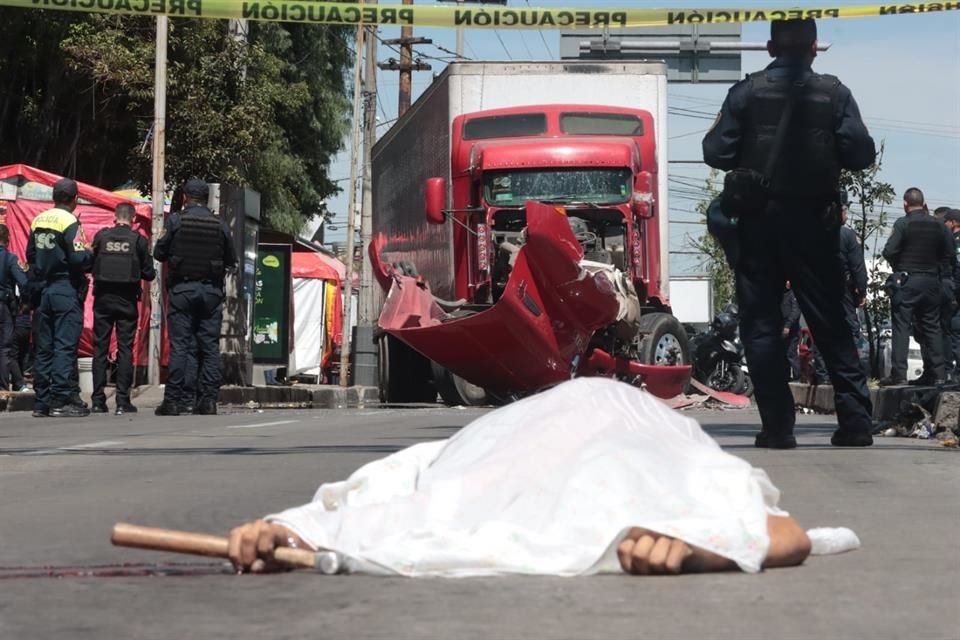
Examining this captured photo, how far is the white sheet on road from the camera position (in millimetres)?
4461

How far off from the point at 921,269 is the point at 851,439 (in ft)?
24.8

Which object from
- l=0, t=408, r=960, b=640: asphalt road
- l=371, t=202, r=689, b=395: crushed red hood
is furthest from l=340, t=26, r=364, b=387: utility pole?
l=0, t=408, r=960, b=640: asphalt road

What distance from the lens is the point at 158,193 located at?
24.0 metres


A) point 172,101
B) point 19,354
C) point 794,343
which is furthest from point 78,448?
point 172,101

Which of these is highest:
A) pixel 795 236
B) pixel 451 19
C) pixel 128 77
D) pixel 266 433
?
pixel 128 77

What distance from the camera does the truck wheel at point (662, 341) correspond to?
18.8 m

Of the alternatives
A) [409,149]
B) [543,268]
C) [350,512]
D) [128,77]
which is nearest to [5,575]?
[350,512]

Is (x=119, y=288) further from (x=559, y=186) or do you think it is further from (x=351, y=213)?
(x=351, y=213)

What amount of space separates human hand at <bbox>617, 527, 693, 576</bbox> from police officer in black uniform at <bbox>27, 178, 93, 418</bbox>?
1174 cm

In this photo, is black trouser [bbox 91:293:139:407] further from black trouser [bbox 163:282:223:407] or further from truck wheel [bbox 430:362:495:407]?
truck wheel [bbox 430:362:495:407]

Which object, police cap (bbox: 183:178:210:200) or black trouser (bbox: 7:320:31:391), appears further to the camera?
black trouser (bbox: 7:320:31:391)

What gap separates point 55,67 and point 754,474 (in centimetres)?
2703

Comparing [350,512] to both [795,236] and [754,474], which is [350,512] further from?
[795,236]

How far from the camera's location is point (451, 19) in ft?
37.7
